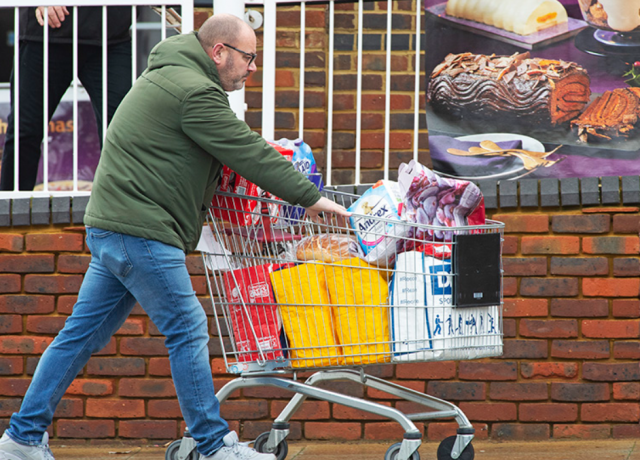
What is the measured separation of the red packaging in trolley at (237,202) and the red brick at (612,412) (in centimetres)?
193

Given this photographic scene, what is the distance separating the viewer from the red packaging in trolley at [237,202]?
2.97 metres

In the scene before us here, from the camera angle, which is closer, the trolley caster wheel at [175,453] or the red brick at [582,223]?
the trolley caster wheel at [175,453]

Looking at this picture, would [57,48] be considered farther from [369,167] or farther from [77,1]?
[369,167]

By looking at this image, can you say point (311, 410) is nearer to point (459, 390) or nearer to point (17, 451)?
point (459, 390)

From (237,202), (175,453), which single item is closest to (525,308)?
(237,202)

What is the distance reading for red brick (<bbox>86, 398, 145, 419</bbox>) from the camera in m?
4.04

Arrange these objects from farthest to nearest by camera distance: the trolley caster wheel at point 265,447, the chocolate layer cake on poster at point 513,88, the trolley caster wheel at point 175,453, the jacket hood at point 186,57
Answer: the chocolate layer cake on poster at point 513,88, the trolley caster wheel at point 265,447, the trolley caster wheel at point 175,453, the jacket hood at point 186,57

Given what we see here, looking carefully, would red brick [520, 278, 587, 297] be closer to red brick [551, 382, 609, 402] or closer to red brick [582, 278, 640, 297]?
red brick [582, 278, 640, 297]

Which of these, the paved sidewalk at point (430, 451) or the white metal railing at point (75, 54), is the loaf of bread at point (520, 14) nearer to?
the white metal railing at point (75, 54)

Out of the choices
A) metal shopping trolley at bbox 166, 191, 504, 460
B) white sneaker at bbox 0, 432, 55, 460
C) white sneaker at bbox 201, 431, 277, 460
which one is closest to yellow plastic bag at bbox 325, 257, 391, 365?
metal shopping trolley at bbox 166, 191, 504, 460

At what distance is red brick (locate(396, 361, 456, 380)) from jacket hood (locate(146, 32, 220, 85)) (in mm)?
1753

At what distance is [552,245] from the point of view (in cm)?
393

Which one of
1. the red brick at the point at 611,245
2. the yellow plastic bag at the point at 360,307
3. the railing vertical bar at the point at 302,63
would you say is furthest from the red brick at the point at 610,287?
the railing vertical bar at the point at 302,63

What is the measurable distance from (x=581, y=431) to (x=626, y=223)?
3.27 feet
